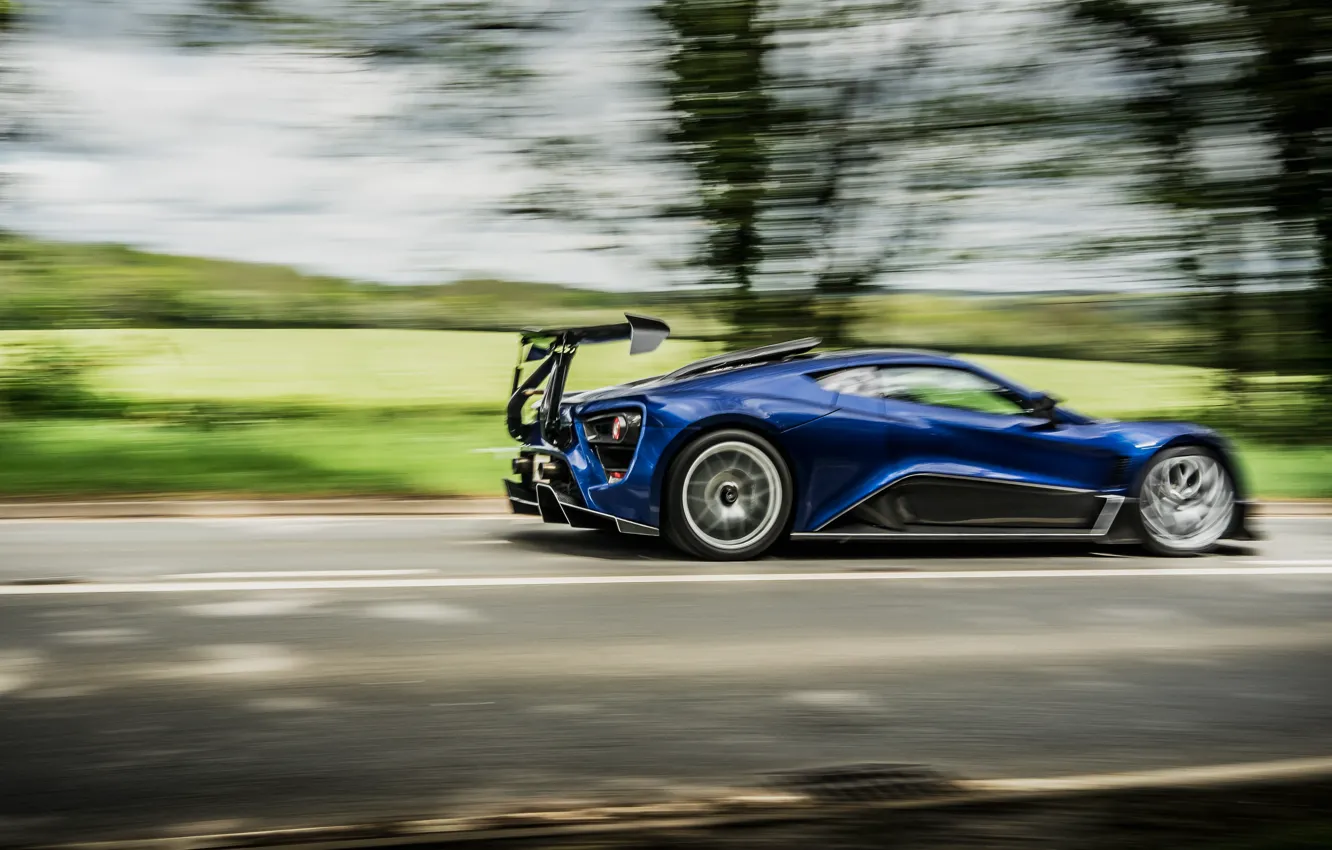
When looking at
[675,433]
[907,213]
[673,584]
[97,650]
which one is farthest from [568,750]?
[907,213]

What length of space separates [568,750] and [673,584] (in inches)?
110

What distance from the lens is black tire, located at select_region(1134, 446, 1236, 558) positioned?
7.79m

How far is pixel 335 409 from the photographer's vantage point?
1444cm

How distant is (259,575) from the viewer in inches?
274

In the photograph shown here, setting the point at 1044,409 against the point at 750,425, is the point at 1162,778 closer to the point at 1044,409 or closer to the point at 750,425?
the point at 750,425

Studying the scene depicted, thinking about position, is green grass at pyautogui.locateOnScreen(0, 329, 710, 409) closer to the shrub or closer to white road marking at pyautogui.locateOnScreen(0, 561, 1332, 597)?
the shrub

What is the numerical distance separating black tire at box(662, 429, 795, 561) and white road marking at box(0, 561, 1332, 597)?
1.37 feet

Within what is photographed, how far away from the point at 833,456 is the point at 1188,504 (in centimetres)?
222

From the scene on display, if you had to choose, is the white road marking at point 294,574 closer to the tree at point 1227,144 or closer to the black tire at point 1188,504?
the black tire at point 1188,504

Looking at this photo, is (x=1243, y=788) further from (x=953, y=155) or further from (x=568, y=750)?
(x=953, y=155)

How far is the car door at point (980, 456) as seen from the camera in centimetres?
741

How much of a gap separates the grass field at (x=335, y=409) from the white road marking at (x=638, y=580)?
12.9ft

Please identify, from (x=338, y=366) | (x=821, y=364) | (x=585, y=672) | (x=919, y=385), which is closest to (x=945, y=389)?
(x=919, y=385)

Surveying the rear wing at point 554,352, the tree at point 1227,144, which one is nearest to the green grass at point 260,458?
the rear wing at point 554,352
